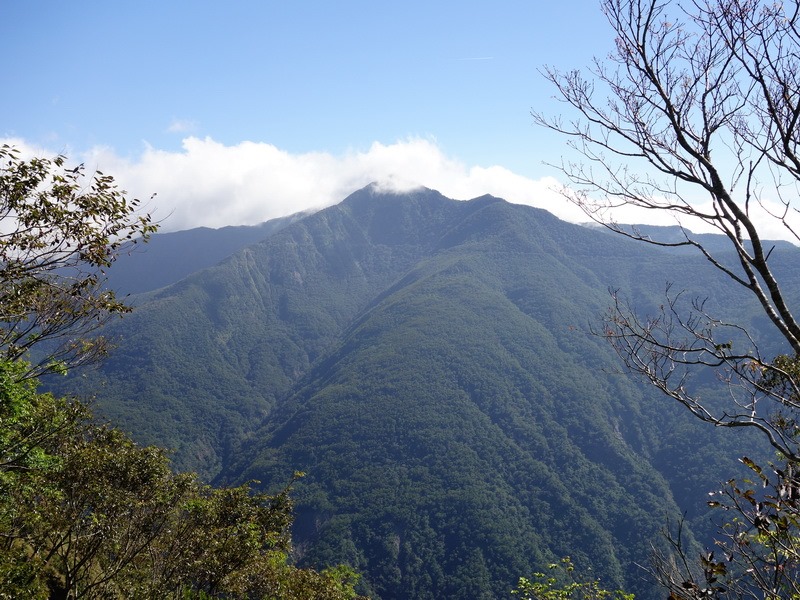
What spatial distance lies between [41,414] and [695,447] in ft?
Result: 568

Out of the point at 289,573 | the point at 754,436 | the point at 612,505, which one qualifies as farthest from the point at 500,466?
the point at 289,573

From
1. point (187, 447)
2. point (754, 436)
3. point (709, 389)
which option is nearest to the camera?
point (754, 436)

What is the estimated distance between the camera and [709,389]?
16038cm

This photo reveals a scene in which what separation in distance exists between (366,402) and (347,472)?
119 feet

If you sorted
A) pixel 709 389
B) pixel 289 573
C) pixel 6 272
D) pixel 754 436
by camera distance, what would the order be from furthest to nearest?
pixel 709 389 < pixel 754 436 < pixel 289 573 < pixel 6 272

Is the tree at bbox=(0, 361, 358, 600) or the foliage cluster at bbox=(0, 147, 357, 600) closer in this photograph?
the foliage cluster at bbox=(0, 147, 357, 600)

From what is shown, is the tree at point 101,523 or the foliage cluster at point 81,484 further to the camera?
the tree at point 101,523

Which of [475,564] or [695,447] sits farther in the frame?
[695,447]

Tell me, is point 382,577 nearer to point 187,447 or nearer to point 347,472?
point 347,472

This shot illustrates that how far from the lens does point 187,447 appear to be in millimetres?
181250

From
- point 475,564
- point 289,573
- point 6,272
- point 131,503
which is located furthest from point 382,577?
point 6,272

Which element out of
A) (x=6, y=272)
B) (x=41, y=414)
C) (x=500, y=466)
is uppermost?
(x=6, y=272)

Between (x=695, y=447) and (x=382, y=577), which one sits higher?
(x=695, y=447)

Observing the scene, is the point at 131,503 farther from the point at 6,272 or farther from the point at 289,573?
the point at 289,573
